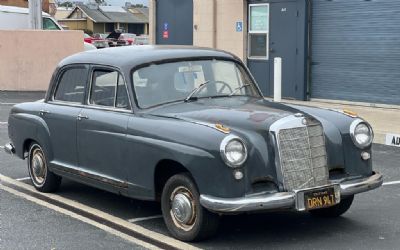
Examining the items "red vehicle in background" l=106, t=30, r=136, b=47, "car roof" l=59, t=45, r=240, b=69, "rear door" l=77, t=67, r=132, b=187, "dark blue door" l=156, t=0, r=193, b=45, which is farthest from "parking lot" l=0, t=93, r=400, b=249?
"red vehicle in background" l=106, t=30, r=136, b=47

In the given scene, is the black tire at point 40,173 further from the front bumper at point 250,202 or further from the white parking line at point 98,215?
the front bumper at point 250,202

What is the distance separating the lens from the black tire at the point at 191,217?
5602mm

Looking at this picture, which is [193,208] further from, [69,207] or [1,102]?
[1,102]

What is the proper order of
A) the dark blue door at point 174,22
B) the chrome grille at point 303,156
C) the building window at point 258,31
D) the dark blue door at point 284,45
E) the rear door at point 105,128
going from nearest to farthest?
the chrome grille at point 303,156, the rear door at point 105,128, the dark blue door at point 284,45, the building window at point 258,31, the dark blue door at point 174,22

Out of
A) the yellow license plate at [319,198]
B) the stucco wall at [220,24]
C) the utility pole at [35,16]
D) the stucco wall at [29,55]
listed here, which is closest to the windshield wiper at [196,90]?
the yellow license plate at [319,198]

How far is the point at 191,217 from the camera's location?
572 cm

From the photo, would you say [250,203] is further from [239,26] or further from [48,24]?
[48,24]

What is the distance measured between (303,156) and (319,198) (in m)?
0.39

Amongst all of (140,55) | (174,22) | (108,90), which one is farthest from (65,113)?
(174,22)

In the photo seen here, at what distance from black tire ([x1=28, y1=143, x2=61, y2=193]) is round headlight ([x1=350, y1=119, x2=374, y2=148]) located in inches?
137

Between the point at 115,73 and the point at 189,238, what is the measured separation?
1963 millimetres

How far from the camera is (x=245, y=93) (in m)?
6.93

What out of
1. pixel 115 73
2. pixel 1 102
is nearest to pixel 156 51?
pixel 115 73

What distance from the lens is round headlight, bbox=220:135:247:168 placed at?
5316 millimetres
